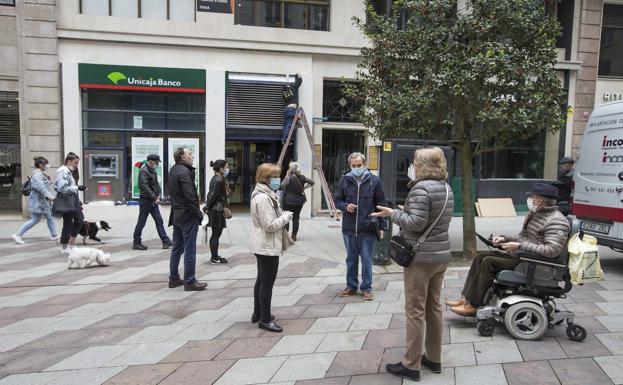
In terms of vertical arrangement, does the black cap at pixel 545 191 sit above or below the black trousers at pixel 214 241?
above

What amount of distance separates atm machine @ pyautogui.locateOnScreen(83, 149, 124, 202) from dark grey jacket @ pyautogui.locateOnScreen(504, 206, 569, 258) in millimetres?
11502

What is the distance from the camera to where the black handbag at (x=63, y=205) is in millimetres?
8195

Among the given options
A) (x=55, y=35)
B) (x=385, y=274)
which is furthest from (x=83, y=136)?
(x=385, y=274)

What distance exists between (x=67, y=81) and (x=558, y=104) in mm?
11795

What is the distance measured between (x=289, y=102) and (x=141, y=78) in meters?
4.15

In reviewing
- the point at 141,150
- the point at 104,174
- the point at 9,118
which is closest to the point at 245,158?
the point at 141,150

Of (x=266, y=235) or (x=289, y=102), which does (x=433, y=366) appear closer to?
(x=266, y=235)

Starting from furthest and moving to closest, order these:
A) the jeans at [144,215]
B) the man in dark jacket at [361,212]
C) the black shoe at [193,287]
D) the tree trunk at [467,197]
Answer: the jeans at [144,215], the tree trunk at [467,197], the black shoe at [193,287], the man in dark jacket at [361,212]

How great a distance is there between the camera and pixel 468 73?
7.20 metres

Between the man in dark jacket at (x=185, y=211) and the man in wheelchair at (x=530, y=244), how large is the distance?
3355 mm

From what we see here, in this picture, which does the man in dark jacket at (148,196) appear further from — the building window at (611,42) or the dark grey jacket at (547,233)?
the building window at (611,42)

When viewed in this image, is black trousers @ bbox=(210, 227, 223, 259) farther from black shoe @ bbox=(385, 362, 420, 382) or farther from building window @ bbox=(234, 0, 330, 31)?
building window @ bbox=(234, 0, 330, 31)

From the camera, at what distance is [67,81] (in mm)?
12648

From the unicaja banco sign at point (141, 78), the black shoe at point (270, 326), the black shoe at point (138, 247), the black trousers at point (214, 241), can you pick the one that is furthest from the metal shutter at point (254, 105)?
the black shoe at point (270, 326)
